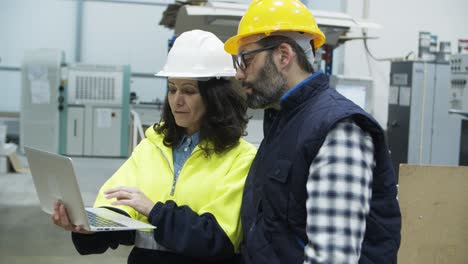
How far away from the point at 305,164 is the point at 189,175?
47cm

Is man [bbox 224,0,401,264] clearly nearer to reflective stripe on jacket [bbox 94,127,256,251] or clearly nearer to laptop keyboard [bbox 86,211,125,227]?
reflective stripe on jacket [bbox 94,127,256,251]

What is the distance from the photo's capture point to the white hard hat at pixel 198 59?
4.97 ft

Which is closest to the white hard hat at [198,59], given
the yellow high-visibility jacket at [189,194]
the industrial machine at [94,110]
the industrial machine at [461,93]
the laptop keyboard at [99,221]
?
the yellow high-visibility jacket at [189,194]

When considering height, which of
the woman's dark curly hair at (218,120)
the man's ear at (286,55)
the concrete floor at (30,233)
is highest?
the man's ear at (286,55)

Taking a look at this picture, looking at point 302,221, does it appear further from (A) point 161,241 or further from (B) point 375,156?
(A) point 161,241

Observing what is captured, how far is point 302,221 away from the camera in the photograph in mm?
1081

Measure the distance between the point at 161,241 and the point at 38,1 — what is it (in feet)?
25.3

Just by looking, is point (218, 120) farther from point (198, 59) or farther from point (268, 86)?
point (268, 86)

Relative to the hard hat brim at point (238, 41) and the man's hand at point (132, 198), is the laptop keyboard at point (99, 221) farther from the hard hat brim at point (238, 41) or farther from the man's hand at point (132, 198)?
the hard hat brim at point (238, 41)

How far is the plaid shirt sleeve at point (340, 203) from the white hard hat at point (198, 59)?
1.95ft

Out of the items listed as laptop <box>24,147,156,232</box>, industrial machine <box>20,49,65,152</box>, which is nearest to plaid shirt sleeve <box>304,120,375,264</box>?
laptop <box>24,147,156,232</box>

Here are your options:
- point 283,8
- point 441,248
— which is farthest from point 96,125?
point 283,8

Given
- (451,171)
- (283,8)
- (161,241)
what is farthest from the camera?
Answer: (451,171)

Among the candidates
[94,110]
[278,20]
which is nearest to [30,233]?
[94,110]
